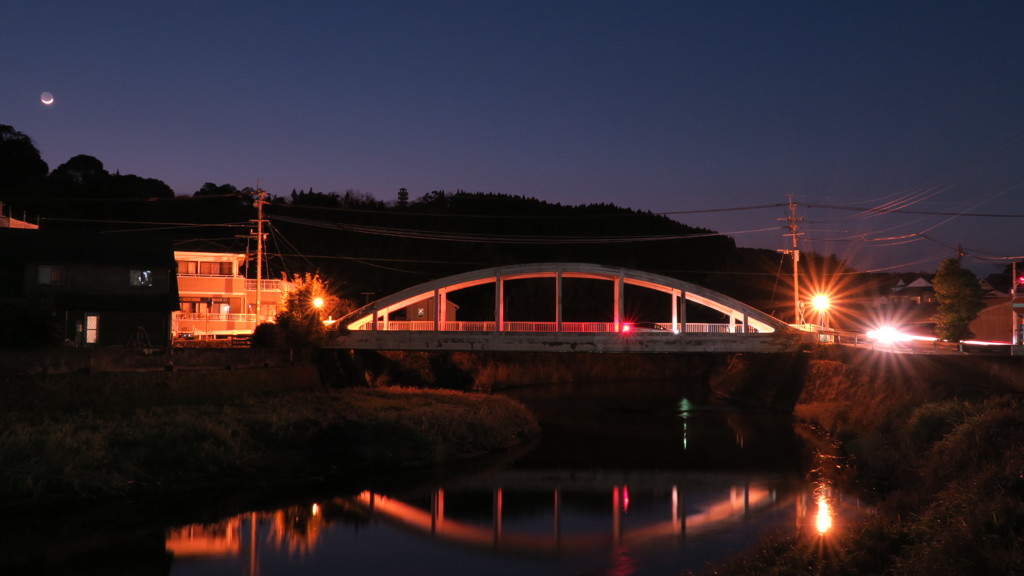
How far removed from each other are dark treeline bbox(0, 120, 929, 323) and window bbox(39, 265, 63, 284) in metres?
26.7

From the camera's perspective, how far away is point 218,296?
47.1 metres

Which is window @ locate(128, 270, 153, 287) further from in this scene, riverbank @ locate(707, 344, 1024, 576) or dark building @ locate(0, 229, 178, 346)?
riverbank @ locate(707, 344, 1024, 576)

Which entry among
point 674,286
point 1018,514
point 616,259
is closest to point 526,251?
point 616,259

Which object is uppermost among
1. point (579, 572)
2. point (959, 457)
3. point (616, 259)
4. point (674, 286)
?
point (616, 259)

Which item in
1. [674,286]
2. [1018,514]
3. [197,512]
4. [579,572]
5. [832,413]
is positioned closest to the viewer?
[1018,514]

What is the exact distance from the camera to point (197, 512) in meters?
19.9

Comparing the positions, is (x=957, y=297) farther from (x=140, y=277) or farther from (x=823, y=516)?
(x=140, y=277)

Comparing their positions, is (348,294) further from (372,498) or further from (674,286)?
(372,498)

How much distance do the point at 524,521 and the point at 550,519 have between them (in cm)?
72

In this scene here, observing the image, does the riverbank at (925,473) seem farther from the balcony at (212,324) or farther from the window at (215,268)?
the window at (215,268)

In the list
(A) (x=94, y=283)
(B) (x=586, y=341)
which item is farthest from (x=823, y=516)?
(A) (x=94, y=283)

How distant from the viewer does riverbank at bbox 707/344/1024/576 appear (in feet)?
37.3

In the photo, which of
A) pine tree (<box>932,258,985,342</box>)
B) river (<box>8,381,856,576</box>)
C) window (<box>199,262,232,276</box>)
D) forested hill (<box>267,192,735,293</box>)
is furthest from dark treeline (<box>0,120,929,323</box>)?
river (<box>8,381,856,576</box>)

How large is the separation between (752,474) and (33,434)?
2086cm
